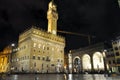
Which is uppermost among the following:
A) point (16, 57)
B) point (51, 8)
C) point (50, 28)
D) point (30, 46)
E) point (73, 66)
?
point (51, 8)

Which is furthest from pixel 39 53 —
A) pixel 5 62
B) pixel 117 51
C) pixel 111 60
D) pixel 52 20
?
pixel 117 51

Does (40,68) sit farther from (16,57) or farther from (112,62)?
(112,62)

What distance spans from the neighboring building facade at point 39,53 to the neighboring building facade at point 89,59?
1496 cm

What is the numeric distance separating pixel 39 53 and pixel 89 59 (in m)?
35.6

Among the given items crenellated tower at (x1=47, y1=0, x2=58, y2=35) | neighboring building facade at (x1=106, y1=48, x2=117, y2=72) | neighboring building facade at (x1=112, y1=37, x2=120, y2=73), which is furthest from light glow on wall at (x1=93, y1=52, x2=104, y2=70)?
crenellated tower at (x1=47, y1=0, x2=58, y2=35)

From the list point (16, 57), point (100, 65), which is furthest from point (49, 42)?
point (100, 65)

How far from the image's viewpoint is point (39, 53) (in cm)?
Result: 6744

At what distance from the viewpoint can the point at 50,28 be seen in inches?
3314

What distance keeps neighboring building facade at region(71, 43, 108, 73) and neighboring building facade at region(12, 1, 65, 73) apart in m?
15.0

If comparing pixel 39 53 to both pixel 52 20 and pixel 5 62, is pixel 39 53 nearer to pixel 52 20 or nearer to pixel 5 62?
pixel 52 20

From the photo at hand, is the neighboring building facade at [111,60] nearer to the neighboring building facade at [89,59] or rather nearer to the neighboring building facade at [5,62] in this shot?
the neighboring building facade at [89,59]

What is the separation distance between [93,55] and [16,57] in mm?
48323

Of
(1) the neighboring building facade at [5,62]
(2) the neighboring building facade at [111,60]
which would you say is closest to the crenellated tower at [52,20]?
(1) the neighboring building facade at [5,62]

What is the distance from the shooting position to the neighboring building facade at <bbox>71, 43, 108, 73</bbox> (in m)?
75.7
